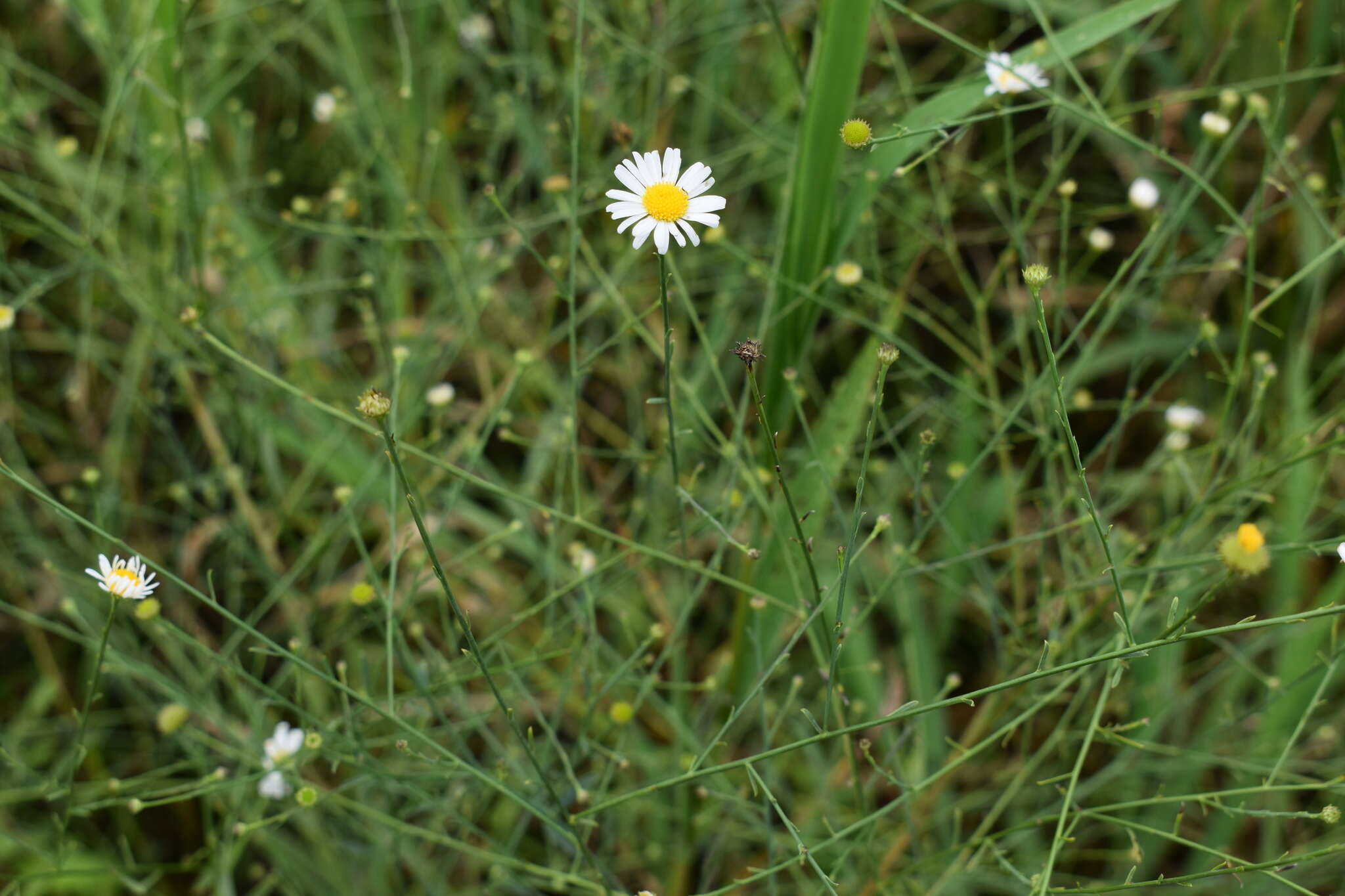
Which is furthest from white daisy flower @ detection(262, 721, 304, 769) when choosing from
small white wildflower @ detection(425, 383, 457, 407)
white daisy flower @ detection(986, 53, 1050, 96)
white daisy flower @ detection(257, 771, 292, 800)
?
white daisy flower @ detection(986, 53, 1050, 96)

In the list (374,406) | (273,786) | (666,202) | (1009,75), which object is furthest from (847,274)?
(273,786)

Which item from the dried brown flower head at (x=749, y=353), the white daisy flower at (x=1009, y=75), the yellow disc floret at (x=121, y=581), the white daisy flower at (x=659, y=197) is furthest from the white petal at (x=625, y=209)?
the yellow disc floret at (x=121, y=581)

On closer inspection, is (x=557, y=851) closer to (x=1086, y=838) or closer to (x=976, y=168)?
(x=1086, y=838)

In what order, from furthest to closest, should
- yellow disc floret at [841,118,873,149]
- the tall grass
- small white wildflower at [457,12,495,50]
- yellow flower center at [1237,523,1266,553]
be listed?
small white wildflower at [457,12,495,50], the tall grass, yellow disc floret at [841,118,873,149], yellow flower center at [1237,523,1266,553]

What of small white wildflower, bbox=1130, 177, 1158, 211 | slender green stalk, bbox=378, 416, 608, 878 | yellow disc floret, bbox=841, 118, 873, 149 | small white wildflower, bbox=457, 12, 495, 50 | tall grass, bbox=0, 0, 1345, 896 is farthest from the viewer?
small white wildflower, bbox=457, 12, 495, 50

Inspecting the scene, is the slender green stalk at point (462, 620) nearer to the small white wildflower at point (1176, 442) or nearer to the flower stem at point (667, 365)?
the flower stem at point (667, 365)

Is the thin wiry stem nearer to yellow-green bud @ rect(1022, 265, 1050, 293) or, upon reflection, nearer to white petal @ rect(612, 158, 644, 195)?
yellow-green bud @ rect(1022, 265, 1050, 293)
